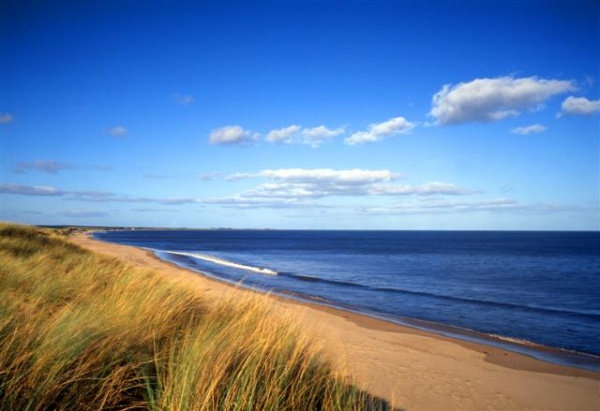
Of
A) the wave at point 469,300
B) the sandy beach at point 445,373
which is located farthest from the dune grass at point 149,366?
the wave at point 469,300

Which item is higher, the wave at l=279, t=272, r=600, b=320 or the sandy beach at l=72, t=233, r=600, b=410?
the sandy beach at l=72, t=233, r=600, b=410

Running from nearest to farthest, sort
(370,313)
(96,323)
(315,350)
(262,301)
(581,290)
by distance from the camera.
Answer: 1. (96,323)
2. (315,350)
3. (262,301)
4. (370,313)
5. (581,290)

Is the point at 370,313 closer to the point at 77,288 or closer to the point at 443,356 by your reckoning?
the point at 443,356

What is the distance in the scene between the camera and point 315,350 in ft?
15.4

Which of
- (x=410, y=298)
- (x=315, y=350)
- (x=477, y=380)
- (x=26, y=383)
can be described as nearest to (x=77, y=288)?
(x=26, y=383)

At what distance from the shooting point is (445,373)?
8102 millimetres

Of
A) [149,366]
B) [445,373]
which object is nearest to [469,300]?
[445,373]

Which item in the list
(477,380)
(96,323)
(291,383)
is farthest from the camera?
(477,380)

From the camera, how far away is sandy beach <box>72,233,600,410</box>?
6527 mm

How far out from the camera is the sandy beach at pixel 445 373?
6.53 metres

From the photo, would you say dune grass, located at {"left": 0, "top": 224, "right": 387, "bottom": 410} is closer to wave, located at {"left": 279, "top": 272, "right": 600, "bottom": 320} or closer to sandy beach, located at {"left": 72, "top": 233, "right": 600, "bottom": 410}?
sandy beach, located at {"left": 72, "top": 233, "right": 600, "bottom": 410}

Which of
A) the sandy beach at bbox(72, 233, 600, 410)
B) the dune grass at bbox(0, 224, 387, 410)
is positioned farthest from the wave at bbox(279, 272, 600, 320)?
the dune grass at bbox(0, 224, 387, 410)

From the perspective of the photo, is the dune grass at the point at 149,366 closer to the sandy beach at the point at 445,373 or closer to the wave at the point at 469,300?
the sandy beach at the point at 445,373

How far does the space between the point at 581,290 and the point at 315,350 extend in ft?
87.9
